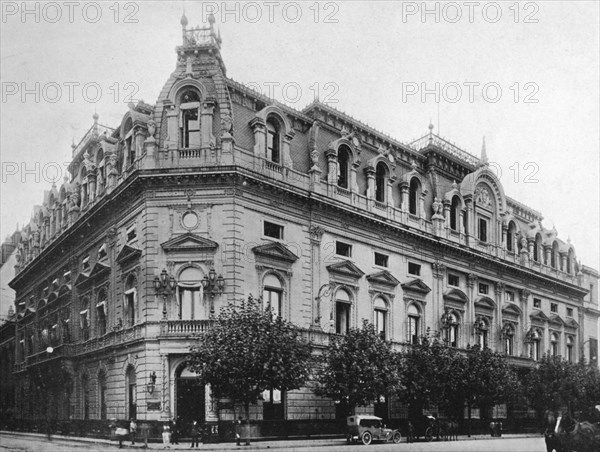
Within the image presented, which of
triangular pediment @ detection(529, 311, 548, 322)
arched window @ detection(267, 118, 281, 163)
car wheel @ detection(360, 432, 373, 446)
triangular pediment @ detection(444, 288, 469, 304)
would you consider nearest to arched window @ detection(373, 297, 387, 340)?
triangular pediment @ detection(444, 288, 469, 304)

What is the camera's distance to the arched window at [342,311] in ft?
135

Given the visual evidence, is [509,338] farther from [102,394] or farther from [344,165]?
[102,394]

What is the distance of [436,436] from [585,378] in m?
17.3

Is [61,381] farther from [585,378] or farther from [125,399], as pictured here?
[585,378]

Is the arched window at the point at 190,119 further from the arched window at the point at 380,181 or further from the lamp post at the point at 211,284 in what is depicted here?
the arched window at the point at 380,181

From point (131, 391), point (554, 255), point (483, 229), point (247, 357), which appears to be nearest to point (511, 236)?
point (483, 229)

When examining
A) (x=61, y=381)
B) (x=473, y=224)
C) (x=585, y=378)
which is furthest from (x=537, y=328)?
(x=61, y=381)

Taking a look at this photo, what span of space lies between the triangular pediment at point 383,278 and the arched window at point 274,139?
9170 mm

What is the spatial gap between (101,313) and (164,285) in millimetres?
8512

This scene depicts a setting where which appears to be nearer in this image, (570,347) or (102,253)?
(102,253)

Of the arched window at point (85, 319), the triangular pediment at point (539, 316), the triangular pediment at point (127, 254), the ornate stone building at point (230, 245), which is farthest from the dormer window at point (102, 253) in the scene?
the triangular pediment at point (539, 316)

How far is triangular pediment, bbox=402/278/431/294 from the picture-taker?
149 ft

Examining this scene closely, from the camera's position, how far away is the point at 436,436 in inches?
1614

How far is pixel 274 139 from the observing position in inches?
1561
